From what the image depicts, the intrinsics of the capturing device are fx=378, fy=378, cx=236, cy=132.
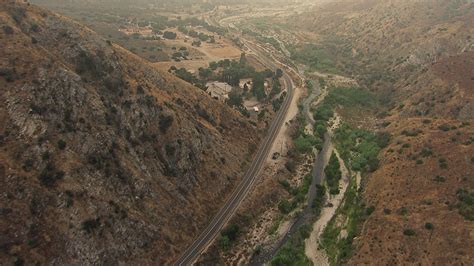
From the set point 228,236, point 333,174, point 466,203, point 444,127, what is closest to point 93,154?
point 228,236

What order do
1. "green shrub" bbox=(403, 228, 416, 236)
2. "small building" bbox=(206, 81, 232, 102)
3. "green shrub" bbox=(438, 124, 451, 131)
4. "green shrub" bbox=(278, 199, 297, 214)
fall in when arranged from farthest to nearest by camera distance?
"small building" bbox=(206, 81, 232, 102) < "green shrub" bbox=(438, 124, 451, 131) < "green shrub" bbox=(278, 199, 297, 214) < "green shrub" bbox=(403, 228, 416, 236)

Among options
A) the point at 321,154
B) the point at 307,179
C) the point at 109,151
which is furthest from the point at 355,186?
the point at 109,151

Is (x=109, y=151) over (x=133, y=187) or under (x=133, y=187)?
over

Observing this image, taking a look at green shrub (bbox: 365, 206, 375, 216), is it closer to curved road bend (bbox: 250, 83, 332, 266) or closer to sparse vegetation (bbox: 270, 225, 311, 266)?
curved road bend (bbox: 250, 83, 332, 266)

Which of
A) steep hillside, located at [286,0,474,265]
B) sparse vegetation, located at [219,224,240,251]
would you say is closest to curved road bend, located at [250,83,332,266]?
sparse vegetation, located at [219,224,240,251]

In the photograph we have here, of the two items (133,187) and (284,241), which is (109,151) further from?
(284,241)
